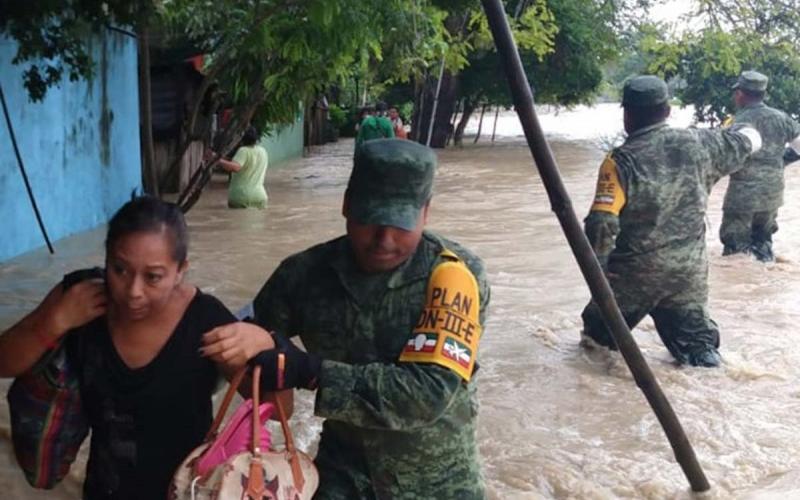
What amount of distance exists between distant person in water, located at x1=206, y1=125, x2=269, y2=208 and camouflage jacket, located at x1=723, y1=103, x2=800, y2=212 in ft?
19.9

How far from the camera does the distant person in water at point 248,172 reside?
43.0 feet

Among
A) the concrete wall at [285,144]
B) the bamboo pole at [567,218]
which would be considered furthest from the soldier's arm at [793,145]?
the concrete wall at [285,144]

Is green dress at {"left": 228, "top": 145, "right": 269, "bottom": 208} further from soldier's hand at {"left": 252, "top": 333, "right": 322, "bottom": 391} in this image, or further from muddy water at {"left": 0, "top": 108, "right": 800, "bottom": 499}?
soldier's hand at {"left": 252, "top": 333, "right": 322, "bottom": 391}

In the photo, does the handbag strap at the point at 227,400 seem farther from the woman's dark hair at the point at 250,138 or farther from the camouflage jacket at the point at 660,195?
the woman's dark hair at the point at 250,138

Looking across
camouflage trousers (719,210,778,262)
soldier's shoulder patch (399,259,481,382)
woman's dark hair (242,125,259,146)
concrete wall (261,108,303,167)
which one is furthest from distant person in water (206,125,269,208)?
soldier's shoulder patch (399,259,481,382)

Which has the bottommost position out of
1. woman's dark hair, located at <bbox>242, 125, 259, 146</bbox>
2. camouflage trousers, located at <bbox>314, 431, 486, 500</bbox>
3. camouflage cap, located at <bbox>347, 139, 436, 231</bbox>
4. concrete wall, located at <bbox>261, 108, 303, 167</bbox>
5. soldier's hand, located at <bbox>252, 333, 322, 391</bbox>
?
concrete wall, located at <bbox>261, 108, 303, 167</bbox>

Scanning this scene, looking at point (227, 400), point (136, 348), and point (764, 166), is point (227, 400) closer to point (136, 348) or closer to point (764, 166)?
point (136, 348)

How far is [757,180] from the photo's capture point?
377 inches

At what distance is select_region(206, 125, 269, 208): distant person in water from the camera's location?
43.0 ft

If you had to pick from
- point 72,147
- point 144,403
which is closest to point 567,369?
point 144,403

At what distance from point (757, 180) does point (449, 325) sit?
8.28 metres

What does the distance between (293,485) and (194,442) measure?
1.27ft

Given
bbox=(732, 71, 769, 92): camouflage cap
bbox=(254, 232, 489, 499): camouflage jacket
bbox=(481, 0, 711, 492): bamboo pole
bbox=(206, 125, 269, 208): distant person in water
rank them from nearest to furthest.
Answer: bbox=(254, 232, 489, 499): camouflage jacket, bbox=(481, 0, 711, 492): bamboo pole, bbox=(732, 71, 769, 92): camouflage cap, bbox=(206, 125, 269, 208): distant person in water

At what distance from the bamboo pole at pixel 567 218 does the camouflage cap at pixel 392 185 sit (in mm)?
1258
